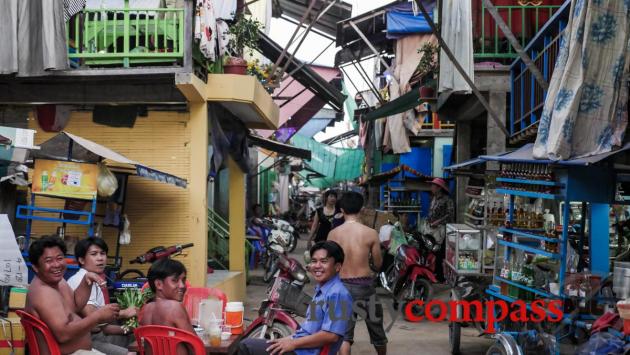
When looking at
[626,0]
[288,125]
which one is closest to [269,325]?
[626,0]

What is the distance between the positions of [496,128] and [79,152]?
6.09m

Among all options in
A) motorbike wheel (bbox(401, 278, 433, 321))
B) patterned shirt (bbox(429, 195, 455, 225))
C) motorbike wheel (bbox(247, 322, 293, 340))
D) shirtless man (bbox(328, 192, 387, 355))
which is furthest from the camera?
patterned shirt (bbox(429, 195, 455, 225))

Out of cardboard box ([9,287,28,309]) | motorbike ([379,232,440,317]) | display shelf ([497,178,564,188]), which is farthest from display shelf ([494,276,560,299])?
cardboard box ([9,287,28,309])

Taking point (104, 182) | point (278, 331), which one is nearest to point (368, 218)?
point (104, 182)

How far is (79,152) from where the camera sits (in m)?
8.16

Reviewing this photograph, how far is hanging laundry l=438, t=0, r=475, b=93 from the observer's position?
1002cm

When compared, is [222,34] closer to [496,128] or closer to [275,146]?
[496,128]

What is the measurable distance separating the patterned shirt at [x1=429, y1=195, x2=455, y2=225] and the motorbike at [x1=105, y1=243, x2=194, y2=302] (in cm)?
481

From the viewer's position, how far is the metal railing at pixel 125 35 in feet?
28.8

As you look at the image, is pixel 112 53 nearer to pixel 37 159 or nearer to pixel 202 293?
pixel 37 159

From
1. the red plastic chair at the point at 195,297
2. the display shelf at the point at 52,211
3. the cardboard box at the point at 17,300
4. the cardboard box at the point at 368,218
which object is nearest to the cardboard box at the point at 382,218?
the cardboard box at the point at 368,218

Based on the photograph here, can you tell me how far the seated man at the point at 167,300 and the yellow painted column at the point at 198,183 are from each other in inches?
186

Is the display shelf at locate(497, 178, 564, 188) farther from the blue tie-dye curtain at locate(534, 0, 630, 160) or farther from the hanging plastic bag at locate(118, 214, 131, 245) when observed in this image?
the hanging plastic bag at locate(118, 214, 131, 245)

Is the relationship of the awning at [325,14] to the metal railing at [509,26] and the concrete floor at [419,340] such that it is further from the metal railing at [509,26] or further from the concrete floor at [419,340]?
the concrete floor at [419,340]
